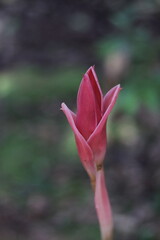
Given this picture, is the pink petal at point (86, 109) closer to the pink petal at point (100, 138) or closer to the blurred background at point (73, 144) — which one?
the pink petal at point (100, 138)

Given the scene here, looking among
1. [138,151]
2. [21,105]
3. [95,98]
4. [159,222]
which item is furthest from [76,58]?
[95,98]

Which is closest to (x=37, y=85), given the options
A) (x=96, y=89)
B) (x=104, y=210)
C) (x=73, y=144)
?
(x=73, y=144)

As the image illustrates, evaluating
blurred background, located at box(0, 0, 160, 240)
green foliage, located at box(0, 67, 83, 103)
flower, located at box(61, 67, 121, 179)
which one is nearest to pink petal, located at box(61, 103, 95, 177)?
flower, located at box(61, 67, 121, 179)

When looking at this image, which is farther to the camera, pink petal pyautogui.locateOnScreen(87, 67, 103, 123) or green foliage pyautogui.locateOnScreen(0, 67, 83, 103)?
green foliage pyautogui.locateOnScreen(0, 67, 83, 103)

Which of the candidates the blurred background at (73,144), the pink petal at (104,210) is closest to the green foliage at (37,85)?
the blurred background at (73,144)

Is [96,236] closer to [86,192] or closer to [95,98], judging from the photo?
[86,192]

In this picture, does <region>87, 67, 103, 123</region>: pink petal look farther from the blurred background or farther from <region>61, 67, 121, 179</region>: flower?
the blurred background

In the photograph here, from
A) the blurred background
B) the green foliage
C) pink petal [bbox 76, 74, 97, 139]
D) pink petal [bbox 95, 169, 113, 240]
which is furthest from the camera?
the green foliage
